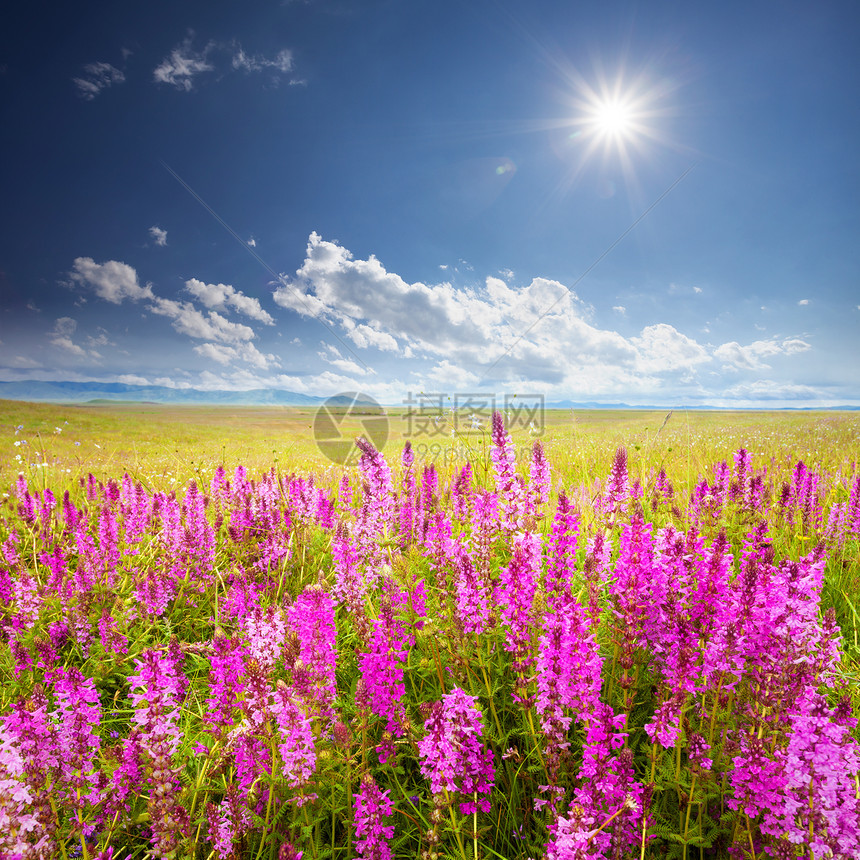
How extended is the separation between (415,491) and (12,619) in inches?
187

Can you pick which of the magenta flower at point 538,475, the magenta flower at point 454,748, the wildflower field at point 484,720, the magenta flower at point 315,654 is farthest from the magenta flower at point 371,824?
the magenta flower at point 538,475

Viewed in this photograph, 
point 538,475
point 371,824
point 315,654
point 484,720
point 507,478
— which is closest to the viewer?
point 371,824

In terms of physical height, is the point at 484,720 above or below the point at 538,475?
below

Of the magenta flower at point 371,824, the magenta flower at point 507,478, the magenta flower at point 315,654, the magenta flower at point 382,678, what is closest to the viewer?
the magenta flower at point 371,824

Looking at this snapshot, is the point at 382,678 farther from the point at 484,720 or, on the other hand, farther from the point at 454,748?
the point at 484,720

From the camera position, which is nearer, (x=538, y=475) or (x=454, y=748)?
(x=454, y=748)

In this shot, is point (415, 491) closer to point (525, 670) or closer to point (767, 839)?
point (525, 670)

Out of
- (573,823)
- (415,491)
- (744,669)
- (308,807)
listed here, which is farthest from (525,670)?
(415,491)

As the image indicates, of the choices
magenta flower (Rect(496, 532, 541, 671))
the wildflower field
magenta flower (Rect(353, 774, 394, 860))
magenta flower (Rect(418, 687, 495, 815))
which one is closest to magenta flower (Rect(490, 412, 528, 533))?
the wildflower field

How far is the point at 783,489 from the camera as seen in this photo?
6.56m

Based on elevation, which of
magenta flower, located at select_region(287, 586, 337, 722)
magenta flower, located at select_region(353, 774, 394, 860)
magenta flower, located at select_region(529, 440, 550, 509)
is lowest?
magenta flower, located at select_region(353, 774, 394, 860)

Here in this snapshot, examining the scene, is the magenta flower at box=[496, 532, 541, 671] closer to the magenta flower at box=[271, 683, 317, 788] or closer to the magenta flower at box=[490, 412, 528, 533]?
the magenta flower at box=[490, 412, 528, 533]

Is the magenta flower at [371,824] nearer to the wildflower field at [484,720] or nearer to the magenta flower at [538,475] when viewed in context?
the wildflower field at [484,720]

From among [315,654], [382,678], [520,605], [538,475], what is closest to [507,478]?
[538,475]
